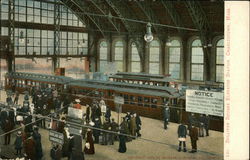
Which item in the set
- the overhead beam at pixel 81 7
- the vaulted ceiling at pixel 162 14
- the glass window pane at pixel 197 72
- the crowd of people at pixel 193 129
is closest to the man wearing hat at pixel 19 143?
the crowd of people at pixel 193 129

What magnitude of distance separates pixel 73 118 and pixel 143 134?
2.86 m

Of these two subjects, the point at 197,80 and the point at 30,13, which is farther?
the point at 30,13

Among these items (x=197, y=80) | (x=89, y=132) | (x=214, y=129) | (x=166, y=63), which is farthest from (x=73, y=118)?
(x=166, y=63)

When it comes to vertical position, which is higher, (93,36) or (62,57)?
(93,36)

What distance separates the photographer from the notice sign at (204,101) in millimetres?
3844

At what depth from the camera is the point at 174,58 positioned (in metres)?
20.3

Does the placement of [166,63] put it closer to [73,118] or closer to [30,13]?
[30,13]

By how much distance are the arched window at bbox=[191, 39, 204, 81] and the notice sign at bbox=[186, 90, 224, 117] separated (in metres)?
15.2

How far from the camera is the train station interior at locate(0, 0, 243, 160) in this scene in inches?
314

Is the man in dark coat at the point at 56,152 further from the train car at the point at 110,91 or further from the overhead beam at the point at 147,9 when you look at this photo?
the overhead beam at the point at 147,9

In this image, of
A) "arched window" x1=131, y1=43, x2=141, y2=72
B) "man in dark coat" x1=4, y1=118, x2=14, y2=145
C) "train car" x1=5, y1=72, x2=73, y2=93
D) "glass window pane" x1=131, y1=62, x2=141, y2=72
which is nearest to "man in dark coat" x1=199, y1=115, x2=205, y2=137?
"man in dark coat" x1=4, y1=118, x2=14, y2=145

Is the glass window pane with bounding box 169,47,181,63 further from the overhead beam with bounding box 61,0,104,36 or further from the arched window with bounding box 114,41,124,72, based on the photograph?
the overhead beam with bounding box 61,0,104,36

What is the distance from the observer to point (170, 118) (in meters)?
11.0

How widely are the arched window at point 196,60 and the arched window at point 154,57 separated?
279 centimetres
